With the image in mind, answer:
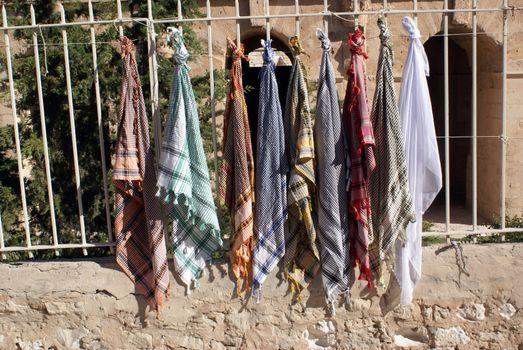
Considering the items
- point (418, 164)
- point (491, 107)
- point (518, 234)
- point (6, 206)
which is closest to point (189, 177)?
point (418, 164)

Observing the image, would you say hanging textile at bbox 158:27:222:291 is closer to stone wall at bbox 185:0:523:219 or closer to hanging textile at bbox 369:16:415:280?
hanging textile at bbox 369:16:415:280

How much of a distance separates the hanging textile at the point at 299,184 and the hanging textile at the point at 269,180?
0.18 feet

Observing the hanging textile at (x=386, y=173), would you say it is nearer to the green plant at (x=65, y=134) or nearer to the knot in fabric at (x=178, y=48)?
the knot in fabric at (x=178, y=48)

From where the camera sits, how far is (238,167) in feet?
11.0

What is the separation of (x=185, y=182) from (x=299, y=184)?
1.82 ft

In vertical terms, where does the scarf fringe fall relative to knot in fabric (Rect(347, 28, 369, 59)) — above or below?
below

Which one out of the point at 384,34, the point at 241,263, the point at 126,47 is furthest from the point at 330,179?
the point at 126,47

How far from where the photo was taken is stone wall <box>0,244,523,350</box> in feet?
11.6

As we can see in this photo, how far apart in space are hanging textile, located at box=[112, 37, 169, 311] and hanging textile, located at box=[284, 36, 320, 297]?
66 centimetres

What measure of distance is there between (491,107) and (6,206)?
6043mm

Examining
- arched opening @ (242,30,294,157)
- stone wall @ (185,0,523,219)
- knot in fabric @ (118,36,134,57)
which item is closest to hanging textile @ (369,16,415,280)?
knot in fabric @ (118,36,134,57)

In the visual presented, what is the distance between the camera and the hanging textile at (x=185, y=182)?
3273 millimetres

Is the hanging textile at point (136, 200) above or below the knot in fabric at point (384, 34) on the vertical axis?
below

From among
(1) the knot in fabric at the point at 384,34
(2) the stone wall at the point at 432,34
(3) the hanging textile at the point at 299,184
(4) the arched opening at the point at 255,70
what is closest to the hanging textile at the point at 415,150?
(1) the knot in fabric at the point at 384,34
